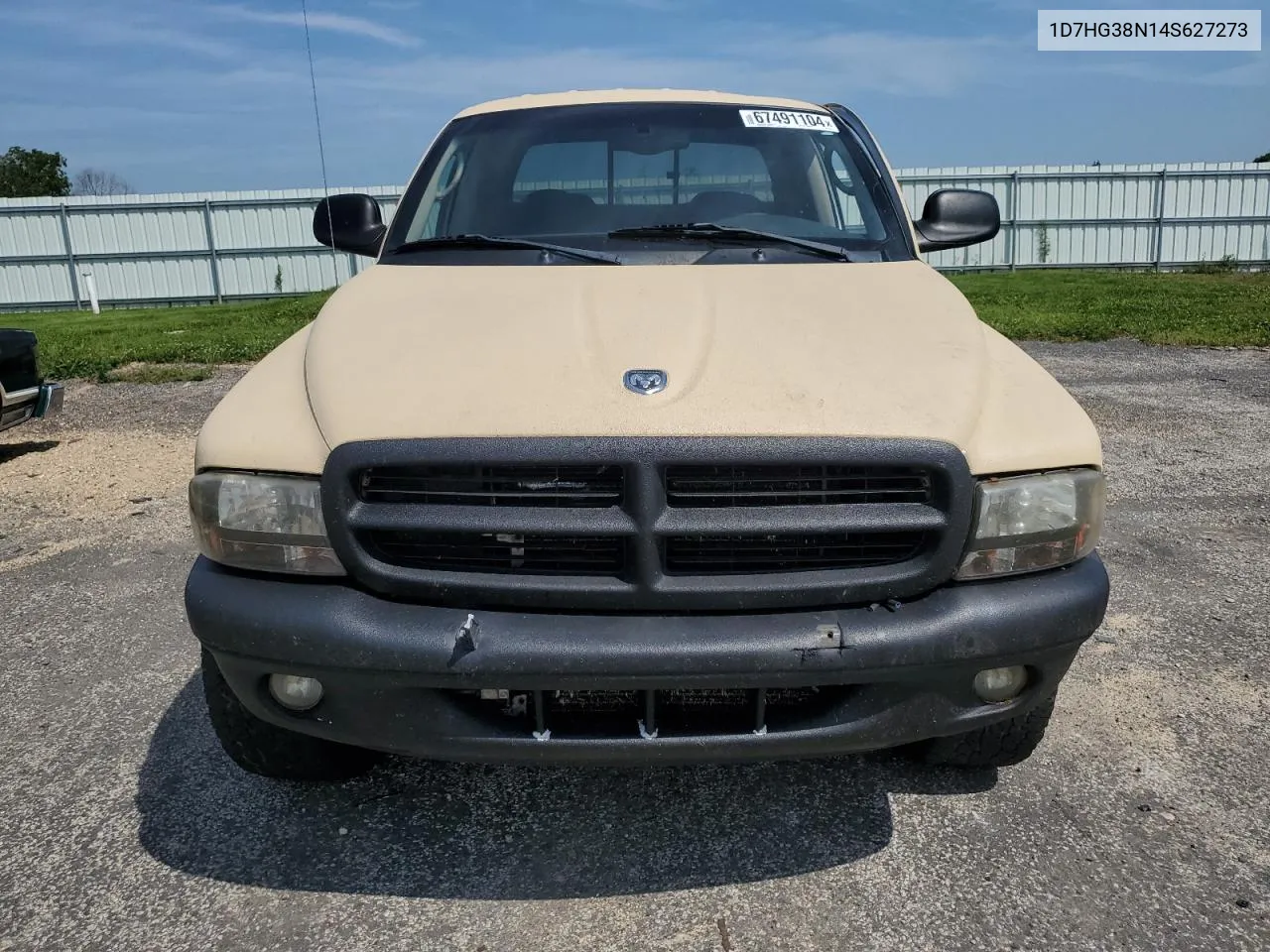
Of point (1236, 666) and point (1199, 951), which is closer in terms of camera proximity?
point (1199, 951)

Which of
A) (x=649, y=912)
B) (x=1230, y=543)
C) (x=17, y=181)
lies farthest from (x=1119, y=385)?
(x=17, y=181)

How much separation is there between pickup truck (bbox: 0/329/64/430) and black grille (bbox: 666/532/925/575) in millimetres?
6086

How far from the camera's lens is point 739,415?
6.85 feet

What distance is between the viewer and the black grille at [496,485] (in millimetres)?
2084

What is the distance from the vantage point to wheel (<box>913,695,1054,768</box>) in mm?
2559

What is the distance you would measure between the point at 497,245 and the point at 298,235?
2238cm

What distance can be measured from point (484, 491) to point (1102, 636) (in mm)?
2684

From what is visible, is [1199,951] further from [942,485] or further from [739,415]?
[739,415]

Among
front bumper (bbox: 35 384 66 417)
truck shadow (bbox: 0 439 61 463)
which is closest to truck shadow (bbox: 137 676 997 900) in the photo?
front bumper (bbox: 35 384 66 417)

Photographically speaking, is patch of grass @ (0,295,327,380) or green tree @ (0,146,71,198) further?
green tree @ (0,146,71,198)

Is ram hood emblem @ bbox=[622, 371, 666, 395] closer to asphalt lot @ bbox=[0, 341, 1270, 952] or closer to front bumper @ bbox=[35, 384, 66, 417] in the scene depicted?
asphalt lot @ bbox=[0, 341, 1270, 952]

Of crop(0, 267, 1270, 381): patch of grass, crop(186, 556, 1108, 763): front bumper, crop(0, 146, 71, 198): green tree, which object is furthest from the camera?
crop(0, 146, 71, 198): green tree

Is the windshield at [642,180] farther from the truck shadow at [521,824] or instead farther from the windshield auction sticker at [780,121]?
the truck shadow at [521,824]

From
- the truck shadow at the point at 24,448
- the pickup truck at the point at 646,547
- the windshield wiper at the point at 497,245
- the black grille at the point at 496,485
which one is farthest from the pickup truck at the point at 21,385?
the black grille at the point at 496,485
